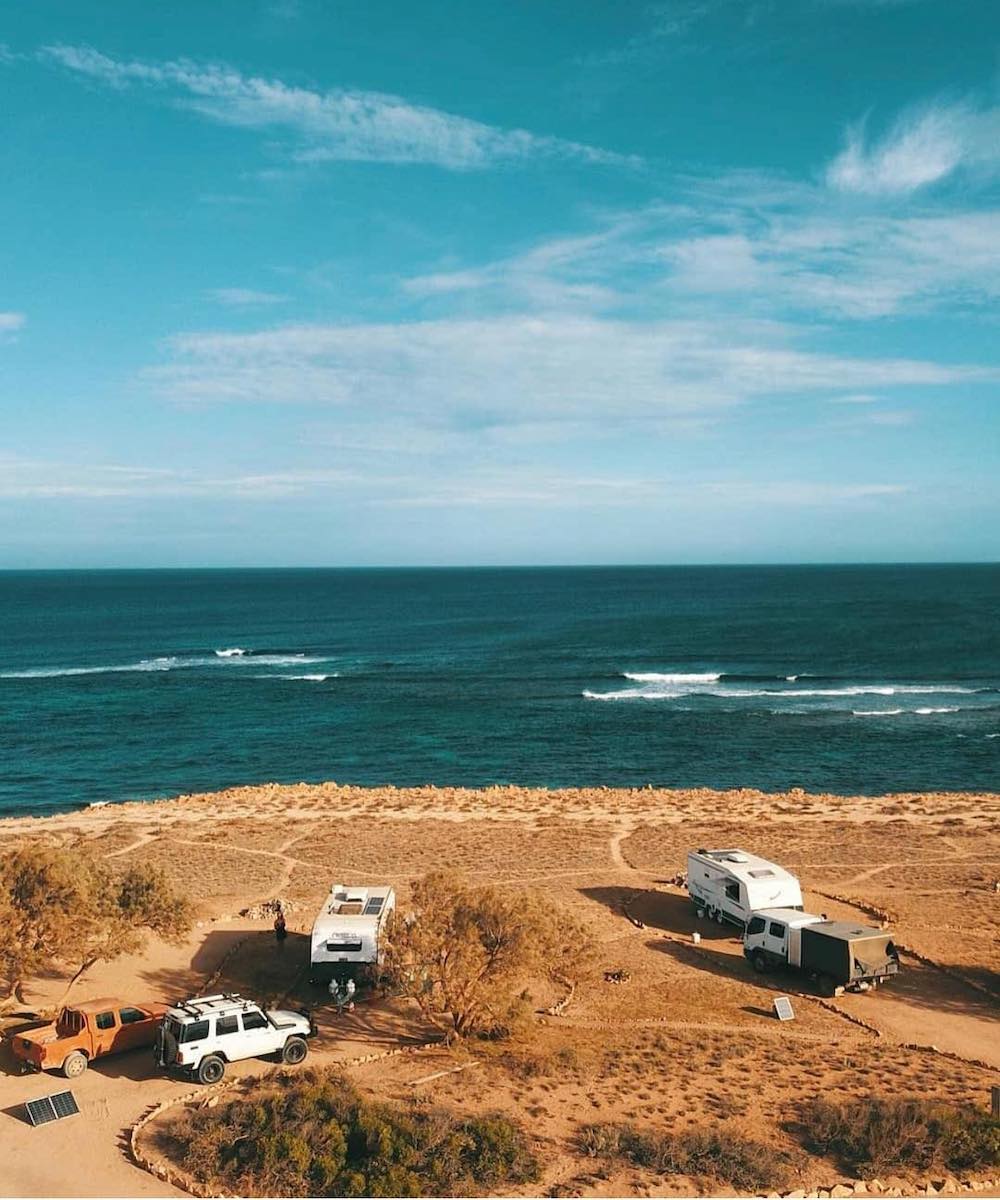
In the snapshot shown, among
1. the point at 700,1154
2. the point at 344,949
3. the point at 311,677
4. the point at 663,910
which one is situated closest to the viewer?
the point at 700,1154

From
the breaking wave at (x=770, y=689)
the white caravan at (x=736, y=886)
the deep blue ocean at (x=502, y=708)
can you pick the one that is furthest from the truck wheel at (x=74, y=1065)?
the breaking wave at (x=770, y=689)

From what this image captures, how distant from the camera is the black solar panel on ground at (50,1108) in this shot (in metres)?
18.3

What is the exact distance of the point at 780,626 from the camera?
151625 mm

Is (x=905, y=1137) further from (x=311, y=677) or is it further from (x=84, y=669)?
(x=84, y=669)

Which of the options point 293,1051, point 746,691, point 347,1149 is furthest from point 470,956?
point 746,691

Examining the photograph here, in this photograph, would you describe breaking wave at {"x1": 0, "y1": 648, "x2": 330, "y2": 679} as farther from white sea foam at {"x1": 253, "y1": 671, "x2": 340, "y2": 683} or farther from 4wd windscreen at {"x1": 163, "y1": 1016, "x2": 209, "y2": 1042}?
4wd windscreen at {"x1": 163, "y1": 1016, "x2": 209, "y2": 1042}

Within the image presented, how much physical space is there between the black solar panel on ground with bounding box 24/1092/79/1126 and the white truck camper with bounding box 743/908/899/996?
59.8ft

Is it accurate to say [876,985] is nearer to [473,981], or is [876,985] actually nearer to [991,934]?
[991,934]

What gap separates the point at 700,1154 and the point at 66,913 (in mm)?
15625

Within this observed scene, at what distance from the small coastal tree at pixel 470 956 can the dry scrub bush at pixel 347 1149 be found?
3812 mm

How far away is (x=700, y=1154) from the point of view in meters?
16.9

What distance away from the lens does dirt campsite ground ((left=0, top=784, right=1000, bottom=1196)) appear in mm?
18703

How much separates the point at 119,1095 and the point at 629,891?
63.7ft

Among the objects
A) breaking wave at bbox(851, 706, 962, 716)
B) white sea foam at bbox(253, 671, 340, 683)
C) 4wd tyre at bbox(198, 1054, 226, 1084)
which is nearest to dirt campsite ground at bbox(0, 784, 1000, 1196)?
4wd tyre at bbox(198, 1054, 226, 1084)
